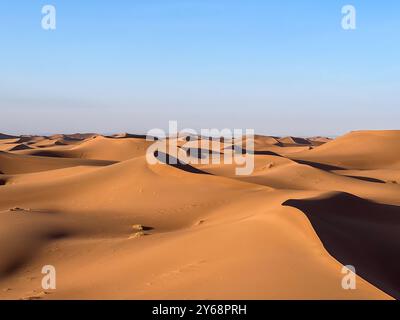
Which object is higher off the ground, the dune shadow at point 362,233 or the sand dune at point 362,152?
the dune shadow at point 362,233

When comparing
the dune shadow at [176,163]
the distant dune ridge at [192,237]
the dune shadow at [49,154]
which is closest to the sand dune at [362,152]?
the distant dune ridge at [192,237]

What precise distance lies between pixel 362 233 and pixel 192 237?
318cm

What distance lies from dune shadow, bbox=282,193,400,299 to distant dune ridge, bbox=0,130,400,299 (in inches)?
1.3

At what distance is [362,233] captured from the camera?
8.62m

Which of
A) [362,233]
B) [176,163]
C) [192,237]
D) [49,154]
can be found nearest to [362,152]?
[176,163]

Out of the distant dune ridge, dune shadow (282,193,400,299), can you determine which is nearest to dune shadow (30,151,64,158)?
the distant dune ridge

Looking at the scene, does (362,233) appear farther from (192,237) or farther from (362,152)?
(362,152)

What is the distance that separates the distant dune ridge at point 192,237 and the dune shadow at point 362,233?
34 millimetres

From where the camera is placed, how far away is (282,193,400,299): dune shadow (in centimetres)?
654

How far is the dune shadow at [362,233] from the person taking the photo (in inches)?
258

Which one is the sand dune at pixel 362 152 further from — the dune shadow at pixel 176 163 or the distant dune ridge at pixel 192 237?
the dune shadow at pixel 176 163

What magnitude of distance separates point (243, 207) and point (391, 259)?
5.06m
